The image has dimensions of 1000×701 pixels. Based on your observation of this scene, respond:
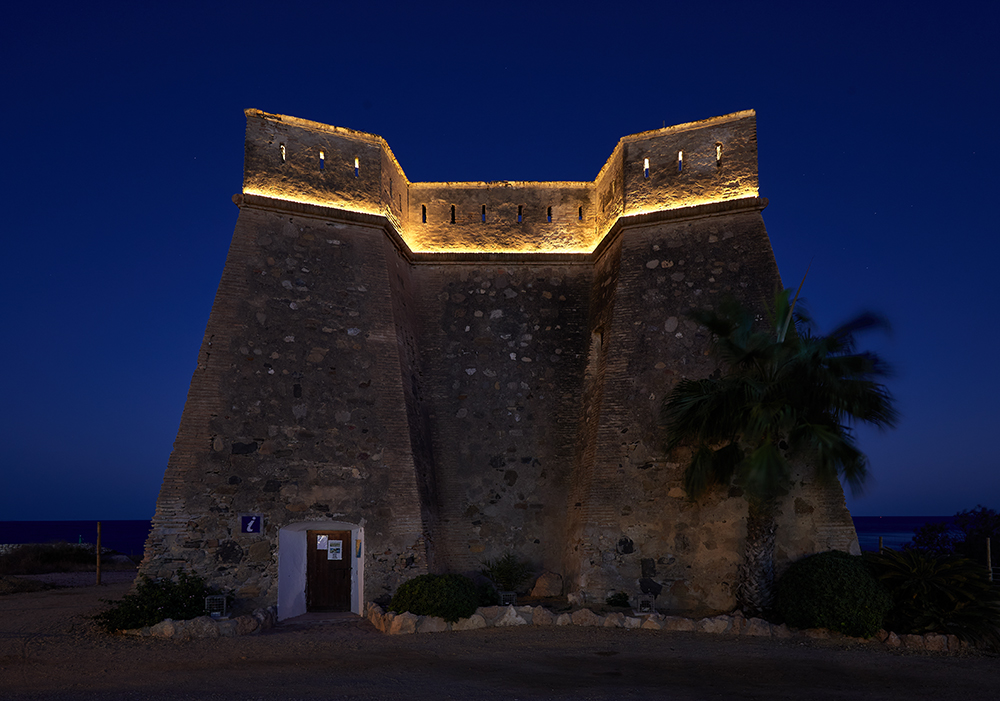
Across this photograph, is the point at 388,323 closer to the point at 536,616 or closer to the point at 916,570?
the point at 536,616

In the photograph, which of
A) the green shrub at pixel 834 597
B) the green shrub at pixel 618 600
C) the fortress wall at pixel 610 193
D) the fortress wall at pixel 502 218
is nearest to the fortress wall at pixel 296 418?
the fortress wall at pixel 502 218

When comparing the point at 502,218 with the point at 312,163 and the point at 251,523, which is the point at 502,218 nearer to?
the point at 312,163

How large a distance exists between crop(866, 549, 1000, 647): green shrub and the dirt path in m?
Result: 0.76

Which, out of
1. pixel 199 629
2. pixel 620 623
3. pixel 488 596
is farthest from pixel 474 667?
pixel 199 629

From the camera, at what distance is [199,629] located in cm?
1063

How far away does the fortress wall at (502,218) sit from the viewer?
56.4 ft

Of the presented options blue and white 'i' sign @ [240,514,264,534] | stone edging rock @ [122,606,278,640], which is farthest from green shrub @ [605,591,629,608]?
blue and white 'i' sign @ [240,514,264,534]

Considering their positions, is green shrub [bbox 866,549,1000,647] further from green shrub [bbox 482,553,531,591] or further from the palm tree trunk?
green shrub [bbox 482,553,531,591]

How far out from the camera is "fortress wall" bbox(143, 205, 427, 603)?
12.3m

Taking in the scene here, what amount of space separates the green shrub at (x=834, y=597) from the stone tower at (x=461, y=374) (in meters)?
1.17

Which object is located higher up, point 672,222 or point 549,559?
point 672,222

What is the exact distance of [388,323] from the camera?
14273 millimetres

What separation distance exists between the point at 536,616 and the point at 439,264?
9.24m

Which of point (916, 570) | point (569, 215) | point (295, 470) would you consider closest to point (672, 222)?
point (569, 215)
